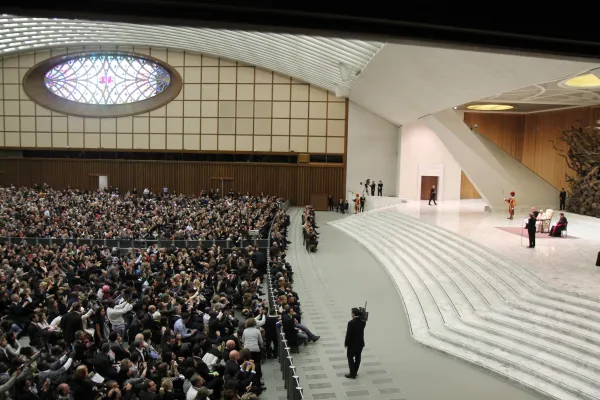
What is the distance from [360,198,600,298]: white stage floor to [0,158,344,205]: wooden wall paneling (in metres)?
9.75

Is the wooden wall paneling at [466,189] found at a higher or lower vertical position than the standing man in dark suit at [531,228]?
higher

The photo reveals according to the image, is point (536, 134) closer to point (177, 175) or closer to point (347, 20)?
point (177, 175)

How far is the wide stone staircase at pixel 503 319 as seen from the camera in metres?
6.93

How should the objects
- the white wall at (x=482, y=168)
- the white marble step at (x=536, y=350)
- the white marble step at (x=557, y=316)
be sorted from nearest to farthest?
the white marble step at (x=536, y=350)
the white marble step at (x=557, y=316)
the white wall at (x=482, y=168)

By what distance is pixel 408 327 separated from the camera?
30.6ft

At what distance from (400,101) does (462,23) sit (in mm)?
20043

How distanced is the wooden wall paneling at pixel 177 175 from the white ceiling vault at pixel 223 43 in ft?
19.8

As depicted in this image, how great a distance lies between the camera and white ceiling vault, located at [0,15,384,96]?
2065 centimetres

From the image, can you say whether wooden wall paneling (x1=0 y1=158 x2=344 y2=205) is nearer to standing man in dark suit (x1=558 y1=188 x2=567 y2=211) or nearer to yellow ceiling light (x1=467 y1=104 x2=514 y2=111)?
yellow ceiling light (x1=467 y1=104 x2=514 y2=111)

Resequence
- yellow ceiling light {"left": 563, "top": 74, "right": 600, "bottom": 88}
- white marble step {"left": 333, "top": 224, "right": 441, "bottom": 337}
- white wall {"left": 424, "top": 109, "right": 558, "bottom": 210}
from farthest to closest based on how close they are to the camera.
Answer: white wall {"left": 424, "top": 109, "right": 558, "bottom": 210} → yellow ceiling light {"left": 563, "top": 74, "right": 600, "bottom": 88} → white marble step {"left": 333, "top": 224, "right": 441, "bottom": 337}

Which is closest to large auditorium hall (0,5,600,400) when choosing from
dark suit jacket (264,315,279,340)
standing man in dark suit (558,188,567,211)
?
dark suit jacket (264,315,279,340)

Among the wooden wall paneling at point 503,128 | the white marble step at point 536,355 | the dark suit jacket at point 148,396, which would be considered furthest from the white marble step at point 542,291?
the wooden wall paneling at point 503,128

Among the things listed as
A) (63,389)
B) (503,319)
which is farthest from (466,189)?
(63,389)

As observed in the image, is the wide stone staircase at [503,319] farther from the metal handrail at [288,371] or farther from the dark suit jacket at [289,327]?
the metal handrail at [288,371]
